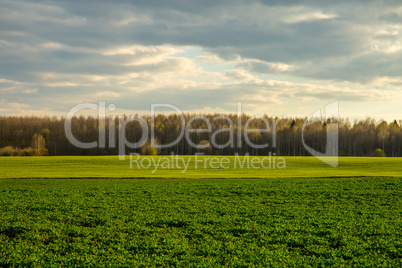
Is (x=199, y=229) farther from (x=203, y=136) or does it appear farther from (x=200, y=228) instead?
(x=203, y=136)

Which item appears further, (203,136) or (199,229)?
(203,136)

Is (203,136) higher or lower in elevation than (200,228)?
higher

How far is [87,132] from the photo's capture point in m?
124

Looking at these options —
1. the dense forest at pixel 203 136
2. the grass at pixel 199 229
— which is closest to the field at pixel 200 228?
the grass at pixel 199 229

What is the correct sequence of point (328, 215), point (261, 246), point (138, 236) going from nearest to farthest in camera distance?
1. point (261, 246)
2. point (138, 236)
3. point (328, 215)

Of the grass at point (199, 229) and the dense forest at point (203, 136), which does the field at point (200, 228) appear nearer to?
the grass at point (199, 229)

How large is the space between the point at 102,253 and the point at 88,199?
9.94 metres

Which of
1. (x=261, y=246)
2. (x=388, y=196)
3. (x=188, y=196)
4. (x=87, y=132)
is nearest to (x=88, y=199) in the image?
(x=188, y=196)

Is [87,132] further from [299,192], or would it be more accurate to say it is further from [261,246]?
[261,246]

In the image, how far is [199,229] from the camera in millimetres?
13320

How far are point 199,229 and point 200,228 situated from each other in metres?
0.10

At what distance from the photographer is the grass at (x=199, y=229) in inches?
402

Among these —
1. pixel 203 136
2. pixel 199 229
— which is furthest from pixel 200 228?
pixel 203 136

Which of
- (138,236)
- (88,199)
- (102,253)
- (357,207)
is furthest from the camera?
(88,199)
